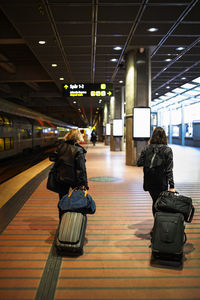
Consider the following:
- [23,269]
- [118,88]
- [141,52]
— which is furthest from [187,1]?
[118,88]

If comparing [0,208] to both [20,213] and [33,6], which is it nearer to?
[20,213]

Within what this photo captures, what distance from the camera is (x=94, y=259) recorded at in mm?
3695

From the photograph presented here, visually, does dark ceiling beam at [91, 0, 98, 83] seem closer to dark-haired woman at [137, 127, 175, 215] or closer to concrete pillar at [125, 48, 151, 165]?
concrete pillar at [125, 48, 151, 165]

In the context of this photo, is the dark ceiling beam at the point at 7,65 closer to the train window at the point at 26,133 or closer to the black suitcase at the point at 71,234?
the train window at the point at 26,133

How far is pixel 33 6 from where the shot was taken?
302 inches

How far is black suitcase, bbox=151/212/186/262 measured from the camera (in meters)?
3.45

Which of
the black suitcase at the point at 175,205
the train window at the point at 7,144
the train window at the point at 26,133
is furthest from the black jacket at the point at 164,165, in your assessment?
the train window at the point at 26,133

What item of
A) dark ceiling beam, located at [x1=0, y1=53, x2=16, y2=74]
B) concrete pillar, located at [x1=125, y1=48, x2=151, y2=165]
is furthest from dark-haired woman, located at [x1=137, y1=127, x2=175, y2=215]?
dark ceiling beam, located at [x1=0, y1=53, x2=16, y2=74]

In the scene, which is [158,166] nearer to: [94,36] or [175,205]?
[175,205]

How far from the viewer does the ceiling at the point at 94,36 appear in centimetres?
782

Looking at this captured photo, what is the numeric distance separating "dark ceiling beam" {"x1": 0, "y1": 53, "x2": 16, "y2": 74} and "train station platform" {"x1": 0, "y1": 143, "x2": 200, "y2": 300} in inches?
431

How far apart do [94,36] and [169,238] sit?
8288 mm

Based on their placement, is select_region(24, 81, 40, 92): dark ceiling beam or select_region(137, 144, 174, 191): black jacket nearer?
select_region(137, 144, 174, 191): black jacket

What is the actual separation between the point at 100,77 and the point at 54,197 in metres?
12.2
